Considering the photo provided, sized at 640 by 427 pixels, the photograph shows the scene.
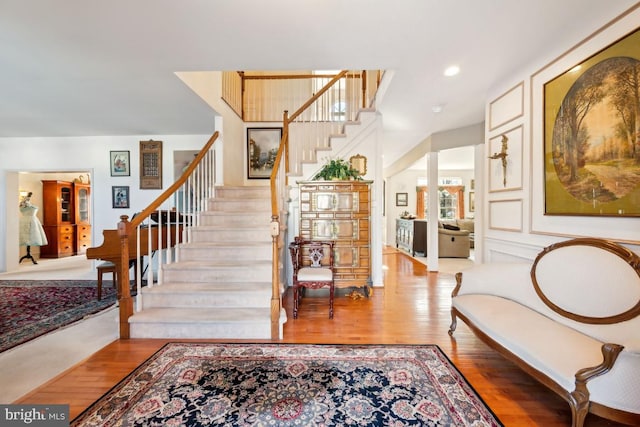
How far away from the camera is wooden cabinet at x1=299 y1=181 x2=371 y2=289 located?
3680 millimetres

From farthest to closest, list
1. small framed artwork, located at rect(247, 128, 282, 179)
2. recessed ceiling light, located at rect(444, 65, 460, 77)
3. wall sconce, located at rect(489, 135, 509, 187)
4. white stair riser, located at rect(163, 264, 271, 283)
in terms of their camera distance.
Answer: small framed artwork, located at rect(247, 128, 282, 179) → white stair riser, located at rect(163, 264, 271, 283) → wall sconce, located at rect(489, 135, 509, 187) → recessed ceiling light, located at rect(444, 65, 460, 77)

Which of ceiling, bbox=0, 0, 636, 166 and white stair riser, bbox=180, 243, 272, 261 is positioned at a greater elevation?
ceiling, bbox=0, 0, 636, 166

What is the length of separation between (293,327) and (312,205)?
1652 millimetres

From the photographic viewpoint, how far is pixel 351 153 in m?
4.29

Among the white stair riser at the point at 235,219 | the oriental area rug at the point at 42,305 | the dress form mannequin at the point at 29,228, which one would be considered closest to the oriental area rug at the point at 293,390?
the oriental area rug at the point at 42,305

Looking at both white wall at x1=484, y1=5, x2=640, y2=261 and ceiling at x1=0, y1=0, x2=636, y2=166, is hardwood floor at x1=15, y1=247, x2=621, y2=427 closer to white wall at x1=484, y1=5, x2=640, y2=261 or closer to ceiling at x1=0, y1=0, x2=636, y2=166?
white wall at x1=484, y1=5, x2=640, y2=261

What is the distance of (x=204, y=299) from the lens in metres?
2.72

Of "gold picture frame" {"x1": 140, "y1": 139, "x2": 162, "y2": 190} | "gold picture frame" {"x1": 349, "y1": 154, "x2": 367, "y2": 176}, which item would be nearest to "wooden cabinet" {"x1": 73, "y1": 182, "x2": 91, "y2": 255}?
"gold picture frame" {"x1": 140, "y1": 139, "x2": 162, "y2": 190}

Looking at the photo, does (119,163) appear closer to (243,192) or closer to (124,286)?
(243,192)

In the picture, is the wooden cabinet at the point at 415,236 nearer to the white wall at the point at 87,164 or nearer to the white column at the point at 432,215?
the white column at the point at 432,215

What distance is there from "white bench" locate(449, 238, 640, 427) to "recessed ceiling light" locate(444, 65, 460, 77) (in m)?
1.92

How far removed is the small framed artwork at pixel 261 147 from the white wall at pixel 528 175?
3.76 m

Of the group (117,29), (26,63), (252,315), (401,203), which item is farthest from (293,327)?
(401,203)

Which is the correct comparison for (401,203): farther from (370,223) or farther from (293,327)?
(293,327)
